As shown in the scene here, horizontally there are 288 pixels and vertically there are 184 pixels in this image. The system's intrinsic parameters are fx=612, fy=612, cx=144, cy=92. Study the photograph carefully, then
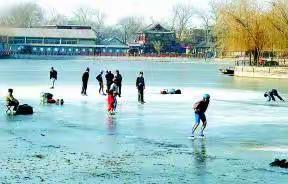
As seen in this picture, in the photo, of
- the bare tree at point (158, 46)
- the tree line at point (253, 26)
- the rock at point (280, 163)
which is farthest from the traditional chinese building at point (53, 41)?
the rock at point (280, 163)

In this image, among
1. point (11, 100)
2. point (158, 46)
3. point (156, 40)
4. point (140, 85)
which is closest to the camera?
point (11, 100)

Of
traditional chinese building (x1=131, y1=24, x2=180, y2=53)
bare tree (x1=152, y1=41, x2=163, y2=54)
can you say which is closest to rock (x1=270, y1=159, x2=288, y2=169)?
bare tree (x1=152, y1=41, x2=163, y2=54)

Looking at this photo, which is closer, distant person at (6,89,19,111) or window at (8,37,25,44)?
distant person at (6,89,19,111)

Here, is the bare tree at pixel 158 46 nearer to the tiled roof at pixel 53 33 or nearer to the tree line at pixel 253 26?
the tiled roof at pixel 53 33

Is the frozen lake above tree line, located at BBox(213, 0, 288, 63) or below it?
below

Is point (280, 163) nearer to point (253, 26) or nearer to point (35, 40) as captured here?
point (253, 26)

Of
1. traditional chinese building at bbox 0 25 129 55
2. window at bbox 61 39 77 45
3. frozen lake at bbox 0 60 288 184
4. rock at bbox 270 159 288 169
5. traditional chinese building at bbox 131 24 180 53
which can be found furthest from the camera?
window at bbox 61 39 77 45

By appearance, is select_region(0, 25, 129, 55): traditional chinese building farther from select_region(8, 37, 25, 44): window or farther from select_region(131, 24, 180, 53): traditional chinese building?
select_region(131, 24, 180, 53): traditional chinese building

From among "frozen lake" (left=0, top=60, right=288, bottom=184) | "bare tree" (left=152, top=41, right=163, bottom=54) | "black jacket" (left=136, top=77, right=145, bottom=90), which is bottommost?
"frozen lake" (left=0, top=60, right=288, bottom=184)

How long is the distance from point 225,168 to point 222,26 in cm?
6309

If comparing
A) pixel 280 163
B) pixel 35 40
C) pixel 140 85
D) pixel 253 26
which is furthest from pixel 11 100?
pixel 35 40

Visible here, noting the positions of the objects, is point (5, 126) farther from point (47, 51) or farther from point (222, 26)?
point (47, 51)

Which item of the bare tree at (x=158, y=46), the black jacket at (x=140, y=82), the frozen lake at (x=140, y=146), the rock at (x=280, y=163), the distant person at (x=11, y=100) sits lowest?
the frozen lake at (x=140, y=146)

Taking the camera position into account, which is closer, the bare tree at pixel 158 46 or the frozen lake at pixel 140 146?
the frozen lake at pixel 140 146
